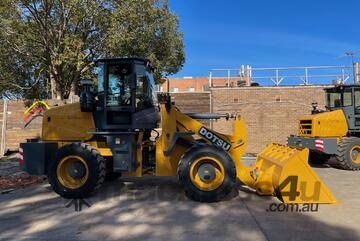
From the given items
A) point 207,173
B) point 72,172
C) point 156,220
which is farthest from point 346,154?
point 72,172

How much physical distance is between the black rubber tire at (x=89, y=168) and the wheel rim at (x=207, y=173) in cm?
189

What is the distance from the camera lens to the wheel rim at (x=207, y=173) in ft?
26.7

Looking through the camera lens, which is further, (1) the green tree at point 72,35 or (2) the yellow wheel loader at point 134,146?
(1) the green tree at point 72,35

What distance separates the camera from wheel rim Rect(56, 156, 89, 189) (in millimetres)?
Answer: 8469

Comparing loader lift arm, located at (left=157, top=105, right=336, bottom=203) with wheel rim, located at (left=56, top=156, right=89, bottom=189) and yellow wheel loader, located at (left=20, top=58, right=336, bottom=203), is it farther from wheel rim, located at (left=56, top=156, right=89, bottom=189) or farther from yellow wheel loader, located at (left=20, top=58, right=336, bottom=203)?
wheel rim, located at (left=56, top=156, right=89, bottom=189)

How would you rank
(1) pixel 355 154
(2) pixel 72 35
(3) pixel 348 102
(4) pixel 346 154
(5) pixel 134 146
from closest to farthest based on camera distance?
(5) pixel 134 146, (4) pixel 346 154, (1) pixel 355 154, (3) pixel 348 102, (2) pixel 72 35

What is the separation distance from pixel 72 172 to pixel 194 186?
257cm

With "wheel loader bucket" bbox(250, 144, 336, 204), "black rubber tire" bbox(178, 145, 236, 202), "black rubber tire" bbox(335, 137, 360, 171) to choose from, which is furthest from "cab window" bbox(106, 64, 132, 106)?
"black rubber tire" bbox(335, 137, 360, 171)

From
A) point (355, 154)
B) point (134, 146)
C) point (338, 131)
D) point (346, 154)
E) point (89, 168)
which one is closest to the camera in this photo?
point (89, 168)

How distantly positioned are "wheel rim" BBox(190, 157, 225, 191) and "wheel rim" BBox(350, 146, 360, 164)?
7.40m

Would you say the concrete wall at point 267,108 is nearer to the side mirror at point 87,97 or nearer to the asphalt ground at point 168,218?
the asphalt ground at point 168,218

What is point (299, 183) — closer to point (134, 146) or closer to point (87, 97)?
point (134, 146)

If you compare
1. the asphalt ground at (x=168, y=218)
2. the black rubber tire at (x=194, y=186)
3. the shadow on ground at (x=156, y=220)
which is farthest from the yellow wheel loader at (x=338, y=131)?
the black rubber tire at (x=194, y=186)

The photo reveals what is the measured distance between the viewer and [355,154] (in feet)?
45.4
